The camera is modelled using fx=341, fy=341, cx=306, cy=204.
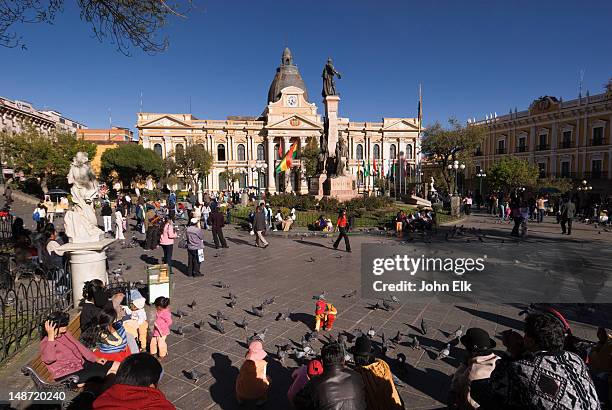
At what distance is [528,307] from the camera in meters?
5.95

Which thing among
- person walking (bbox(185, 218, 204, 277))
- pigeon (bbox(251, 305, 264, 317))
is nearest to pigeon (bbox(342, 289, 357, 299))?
pigeon (bbox(251, 305, 264, 317))

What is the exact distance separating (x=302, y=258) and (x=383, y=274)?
2.79m

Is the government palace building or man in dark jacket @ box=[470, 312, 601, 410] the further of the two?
the government palace building

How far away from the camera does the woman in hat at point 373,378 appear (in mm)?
2666

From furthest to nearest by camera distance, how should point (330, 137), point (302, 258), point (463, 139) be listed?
point (463, 139) → point (330, 137) → point (302, 258)

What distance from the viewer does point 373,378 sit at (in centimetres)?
271

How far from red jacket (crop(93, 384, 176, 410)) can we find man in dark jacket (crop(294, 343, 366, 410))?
89cm

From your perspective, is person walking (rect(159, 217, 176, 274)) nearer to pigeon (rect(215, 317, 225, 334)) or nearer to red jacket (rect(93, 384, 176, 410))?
pigeon (rect(215, 317, 225, 334))

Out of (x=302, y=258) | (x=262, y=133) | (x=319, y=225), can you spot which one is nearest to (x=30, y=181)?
(x=262, y=133)

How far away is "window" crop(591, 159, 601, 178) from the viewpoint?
33688mm

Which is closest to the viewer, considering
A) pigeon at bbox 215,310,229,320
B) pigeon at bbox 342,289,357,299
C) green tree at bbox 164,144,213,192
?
pigeon at bbox 215,310,229,320

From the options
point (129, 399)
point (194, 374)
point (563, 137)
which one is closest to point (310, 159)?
point (563, 137)

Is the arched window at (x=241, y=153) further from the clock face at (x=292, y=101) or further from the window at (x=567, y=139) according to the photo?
the window at (x=567, y=139)

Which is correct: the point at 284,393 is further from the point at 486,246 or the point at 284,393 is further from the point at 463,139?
the point at 463,139
